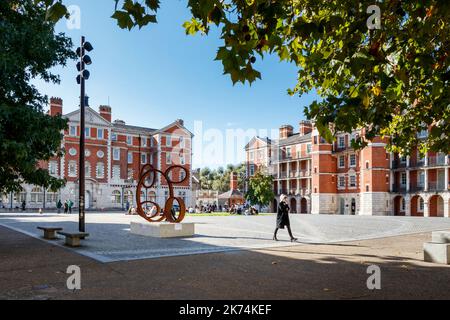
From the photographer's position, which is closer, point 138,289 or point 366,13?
point 366,13

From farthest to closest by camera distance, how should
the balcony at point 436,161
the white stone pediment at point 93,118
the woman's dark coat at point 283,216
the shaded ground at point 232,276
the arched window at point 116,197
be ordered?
1. the arched window at point 116,197
2. the white stone pediment at point 93,118
3. the balcony at point 436,161
4. the woman's dark coat at point 283,216
5. the shaded ground at point 232,276

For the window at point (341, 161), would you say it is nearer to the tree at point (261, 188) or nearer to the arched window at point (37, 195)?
the tree at point (261, 188)

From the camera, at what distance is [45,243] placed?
14.2m

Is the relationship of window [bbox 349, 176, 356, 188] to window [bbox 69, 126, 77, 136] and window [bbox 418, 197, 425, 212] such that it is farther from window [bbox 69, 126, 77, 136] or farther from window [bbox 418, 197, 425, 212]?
window [bbox 69, 126, 77, 136]

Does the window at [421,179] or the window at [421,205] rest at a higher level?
the window at [421,179]

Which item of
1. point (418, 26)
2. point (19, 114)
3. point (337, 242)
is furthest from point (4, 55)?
point (337, 242)

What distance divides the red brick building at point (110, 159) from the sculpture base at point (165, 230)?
36581 mm

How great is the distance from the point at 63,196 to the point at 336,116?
191 ft

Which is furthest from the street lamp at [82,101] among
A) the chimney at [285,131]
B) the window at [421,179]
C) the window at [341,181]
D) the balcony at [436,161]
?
the chimney at [285,131]

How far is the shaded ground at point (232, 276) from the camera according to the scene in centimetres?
683

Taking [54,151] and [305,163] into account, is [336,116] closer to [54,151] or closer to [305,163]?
[54,151]

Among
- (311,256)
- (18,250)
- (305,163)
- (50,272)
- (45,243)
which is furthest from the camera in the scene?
(305,163)

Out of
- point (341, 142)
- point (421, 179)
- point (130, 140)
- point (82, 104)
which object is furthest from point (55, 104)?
point (421, 179)

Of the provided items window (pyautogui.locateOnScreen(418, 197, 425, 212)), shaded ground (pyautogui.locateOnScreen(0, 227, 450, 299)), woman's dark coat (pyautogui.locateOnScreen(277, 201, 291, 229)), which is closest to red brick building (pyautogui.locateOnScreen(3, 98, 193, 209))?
window (pyautogui.locateOnScreen(418, 197, 425, 212))
